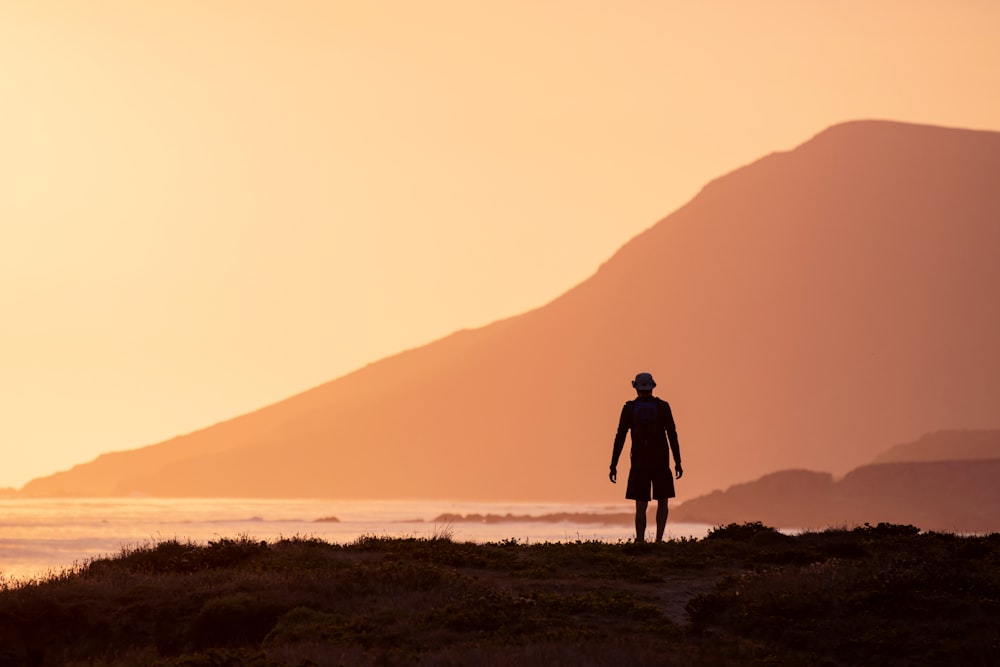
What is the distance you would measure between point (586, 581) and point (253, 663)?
742 centimetres

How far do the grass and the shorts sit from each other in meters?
2.50

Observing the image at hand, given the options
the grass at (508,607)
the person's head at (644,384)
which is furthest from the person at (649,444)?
the grass at (508,607)

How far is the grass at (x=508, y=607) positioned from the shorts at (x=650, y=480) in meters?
2.50

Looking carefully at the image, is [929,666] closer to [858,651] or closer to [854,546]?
[858,651]

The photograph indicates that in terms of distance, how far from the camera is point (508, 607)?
69.4 ft

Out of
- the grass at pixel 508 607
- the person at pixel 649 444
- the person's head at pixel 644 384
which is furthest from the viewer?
the person at pixel 649 444

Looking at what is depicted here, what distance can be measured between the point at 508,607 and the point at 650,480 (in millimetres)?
8707

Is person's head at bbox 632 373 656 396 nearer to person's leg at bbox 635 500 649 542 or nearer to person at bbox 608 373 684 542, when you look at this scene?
person at bbox 608 373 684 542

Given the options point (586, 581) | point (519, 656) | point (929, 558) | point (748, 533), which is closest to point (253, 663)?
point (519, 656)

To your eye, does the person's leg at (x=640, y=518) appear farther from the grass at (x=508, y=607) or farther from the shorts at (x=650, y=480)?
the grass at (x=508, y=607)

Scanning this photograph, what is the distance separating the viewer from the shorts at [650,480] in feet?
95.6

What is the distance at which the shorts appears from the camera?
95.6 feet

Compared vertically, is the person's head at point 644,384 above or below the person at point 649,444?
above

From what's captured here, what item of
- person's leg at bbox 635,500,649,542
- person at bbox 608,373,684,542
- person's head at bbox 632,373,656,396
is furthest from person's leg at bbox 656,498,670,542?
person's head at bbox 632,373,656,396
